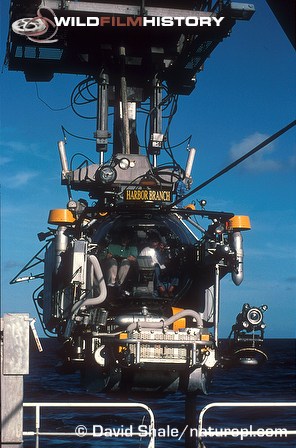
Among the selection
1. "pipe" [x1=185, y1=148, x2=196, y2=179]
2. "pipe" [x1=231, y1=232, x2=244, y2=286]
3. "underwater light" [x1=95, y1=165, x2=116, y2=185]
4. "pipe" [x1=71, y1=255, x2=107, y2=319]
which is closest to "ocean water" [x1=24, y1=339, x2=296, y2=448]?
"pipe" [x1=71, y1=255, x2=107, y2=319]

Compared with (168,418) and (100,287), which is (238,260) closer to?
(100,287)

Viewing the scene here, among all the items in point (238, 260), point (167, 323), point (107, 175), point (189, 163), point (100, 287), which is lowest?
point (167, 323)

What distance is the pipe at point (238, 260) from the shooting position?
1283 centimetres

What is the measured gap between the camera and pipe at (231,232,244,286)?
42.1 ft

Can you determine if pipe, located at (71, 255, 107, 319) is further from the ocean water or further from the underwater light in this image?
the underwater light

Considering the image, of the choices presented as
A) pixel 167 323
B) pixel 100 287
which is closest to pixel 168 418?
pixel 100 287

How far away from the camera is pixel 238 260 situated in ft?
41.9

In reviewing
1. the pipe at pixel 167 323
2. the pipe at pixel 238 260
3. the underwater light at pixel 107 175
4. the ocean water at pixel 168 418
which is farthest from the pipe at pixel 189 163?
the pipe at pixel 167 323

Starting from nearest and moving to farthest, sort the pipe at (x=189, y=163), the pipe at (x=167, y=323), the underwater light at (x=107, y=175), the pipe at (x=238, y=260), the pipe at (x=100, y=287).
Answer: the pipe at (x=167, y=323)
the pipe at (x=100, y=287)
the pipe at (x=238, y=260)
the underwater light at (x=107, y=175)
the pipe at (x=189, y=163)

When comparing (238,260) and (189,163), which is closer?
(238,260)

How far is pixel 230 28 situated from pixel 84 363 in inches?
364

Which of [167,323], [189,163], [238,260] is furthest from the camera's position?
[189,163]

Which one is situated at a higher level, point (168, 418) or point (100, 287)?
point (100, 287)

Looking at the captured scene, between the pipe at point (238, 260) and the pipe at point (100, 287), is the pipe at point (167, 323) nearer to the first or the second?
the pipe at point (100, 287)
